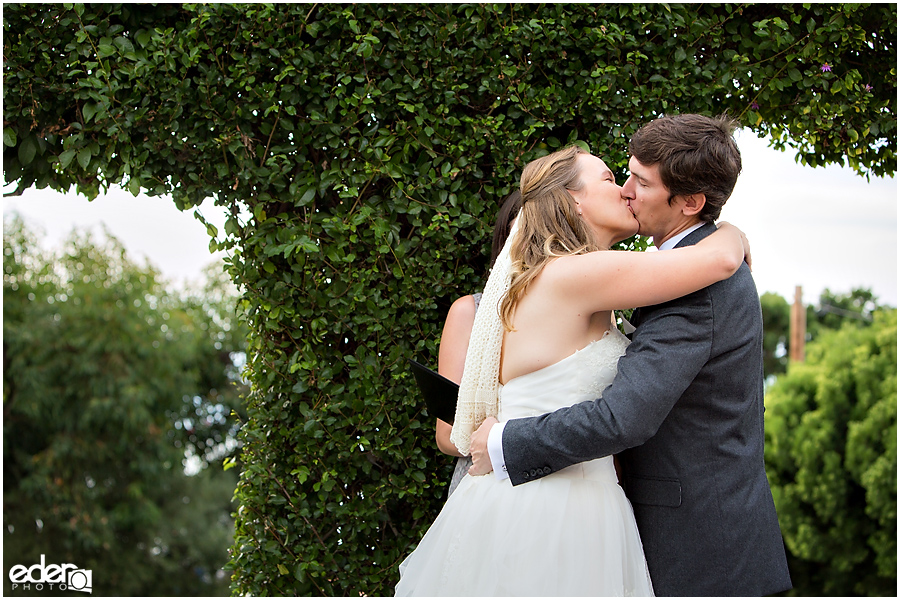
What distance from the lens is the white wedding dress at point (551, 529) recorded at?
6.66ft

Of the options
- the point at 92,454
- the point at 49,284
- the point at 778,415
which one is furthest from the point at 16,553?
the point at 778,415

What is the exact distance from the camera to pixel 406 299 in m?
3.02

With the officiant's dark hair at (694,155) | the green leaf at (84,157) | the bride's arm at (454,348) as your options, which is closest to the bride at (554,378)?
the officiant's dark hair at (694,155)

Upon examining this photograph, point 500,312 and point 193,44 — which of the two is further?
point 193,44

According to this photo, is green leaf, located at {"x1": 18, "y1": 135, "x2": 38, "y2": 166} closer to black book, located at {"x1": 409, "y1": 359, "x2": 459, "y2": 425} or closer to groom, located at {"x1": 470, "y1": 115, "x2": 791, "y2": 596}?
black book, located at {"x1": 409, "y1": 359, "x2": 459, "y2": 425}

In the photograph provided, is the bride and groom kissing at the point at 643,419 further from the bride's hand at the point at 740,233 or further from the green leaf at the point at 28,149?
the green leaf at the point at 28,149

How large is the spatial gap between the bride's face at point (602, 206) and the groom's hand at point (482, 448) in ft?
2.13

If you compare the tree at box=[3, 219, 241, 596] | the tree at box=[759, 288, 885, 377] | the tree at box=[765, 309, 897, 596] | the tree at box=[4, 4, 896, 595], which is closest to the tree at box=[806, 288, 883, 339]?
the tree at box=[759, 288, 885, 377]

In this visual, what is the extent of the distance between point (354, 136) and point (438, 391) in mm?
1183

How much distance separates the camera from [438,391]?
245 centimetres

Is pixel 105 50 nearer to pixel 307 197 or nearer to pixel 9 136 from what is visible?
pixel 9 136

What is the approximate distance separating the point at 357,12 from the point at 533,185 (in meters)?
1.24

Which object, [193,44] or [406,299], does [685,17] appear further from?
[193,44]

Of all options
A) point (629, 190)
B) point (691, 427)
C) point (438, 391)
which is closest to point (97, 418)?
point (438, 391)
